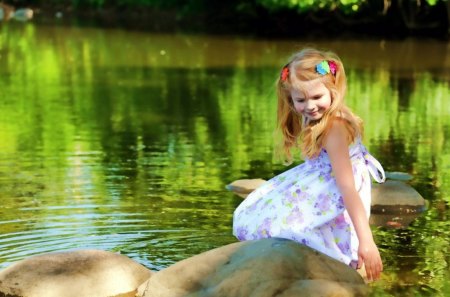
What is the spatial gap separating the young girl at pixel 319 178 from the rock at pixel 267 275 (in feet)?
0.46

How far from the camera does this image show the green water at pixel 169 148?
7.38 metres

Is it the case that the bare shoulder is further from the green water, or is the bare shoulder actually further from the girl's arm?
the green water

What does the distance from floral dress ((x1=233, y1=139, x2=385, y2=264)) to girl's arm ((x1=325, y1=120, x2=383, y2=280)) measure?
0.49 feet

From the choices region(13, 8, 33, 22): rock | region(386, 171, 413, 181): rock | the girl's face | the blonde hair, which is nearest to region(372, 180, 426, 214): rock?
region(386, 171, 413, 181): rock

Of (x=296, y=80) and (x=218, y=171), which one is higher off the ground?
(x=296, y=80)

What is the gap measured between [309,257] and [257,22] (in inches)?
1316

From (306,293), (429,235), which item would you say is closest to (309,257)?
(306,293)

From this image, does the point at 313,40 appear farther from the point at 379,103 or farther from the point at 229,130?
the point at 229,130

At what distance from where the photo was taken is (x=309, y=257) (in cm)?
556

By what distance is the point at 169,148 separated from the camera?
11555 millimetres

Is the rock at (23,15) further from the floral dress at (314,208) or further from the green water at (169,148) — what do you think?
the floral dress at (314,208)

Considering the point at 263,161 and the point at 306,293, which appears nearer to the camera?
the point at 306,293

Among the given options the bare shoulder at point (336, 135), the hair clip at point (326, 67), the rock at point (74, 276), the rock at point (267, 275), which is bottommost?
the rock at point (74, 276)

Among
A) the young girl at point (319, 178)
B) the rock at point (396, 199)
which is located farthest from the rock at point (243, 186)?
the young girl at point (319, 178)
